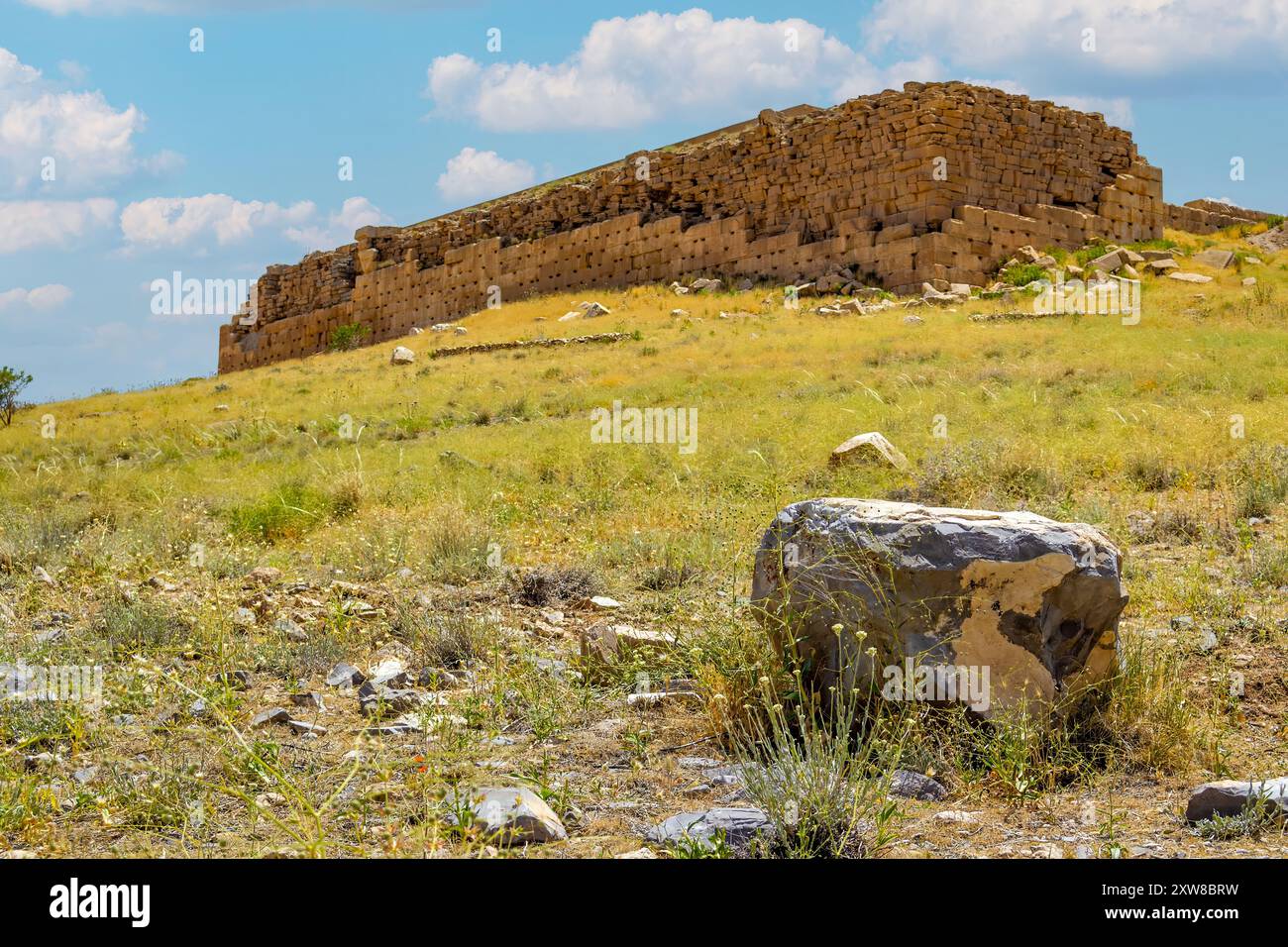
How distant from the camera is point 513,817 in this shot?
317 cm

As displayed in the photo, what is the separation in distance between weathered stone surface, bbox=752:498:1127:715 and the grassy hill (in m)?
Answer: 0.19

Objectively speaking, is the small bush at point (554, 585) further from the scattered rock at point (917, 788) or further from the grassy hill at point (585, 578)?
the scattered rock at point (917, 788)

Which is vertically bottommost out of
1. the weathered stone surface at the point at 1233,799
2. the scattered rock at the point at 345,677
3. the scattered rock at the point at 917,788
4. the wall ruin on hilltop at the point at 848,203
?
the scattered rock at the point at 917,788

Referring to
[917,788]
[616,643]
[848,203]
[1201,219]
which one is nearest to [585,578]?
[616,643]

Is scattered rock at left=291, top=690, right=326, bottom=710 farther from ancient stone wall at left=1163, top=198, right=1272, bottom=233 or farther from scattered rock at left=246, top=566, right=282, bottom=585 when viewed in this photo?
ancient stone wall at left=1163, top=198, right=1272, bottom=233

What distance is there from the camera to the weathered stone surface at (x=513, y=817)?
3.14m

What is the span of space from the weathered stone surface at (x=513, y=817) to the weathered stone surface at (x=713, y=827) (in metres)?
0.27

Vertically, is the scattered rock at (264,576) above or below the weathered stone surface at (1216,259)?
below

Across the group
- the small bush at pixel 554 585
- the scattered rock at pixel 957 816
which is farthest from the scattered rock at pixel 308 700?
the scattered rock at pixel 957 816

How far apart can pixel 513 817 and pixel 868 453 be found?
21.2 feet

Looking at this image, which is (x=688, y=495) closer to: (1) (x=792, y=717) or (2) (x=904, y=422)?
(2) (x=904, y=422)

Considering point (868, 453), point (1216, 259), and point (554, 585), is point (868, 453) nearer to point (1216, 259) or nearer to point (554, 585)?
point (554, 585)
